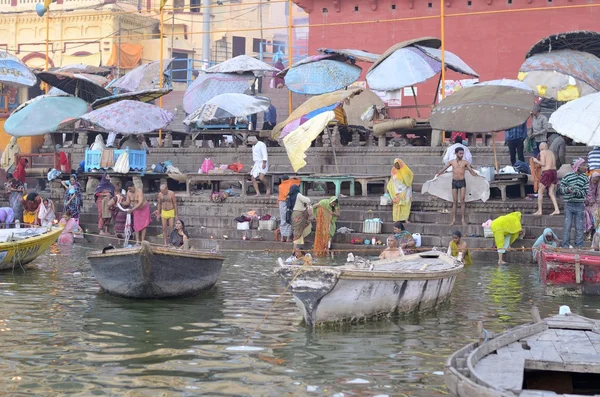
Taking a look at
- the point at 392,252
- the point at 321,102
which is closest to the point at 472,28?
the point at 321,102

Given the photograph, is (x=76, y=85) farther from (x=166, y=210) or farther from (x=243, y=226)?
(x=243, y=226)

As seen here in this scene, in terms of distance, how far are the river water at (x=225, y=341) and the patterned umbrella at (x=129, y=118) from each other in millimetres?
6539

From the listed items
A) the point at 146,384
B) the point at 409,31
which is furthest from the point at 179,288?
the point at 409,31

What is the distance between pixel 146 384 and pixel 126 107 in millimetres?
13508

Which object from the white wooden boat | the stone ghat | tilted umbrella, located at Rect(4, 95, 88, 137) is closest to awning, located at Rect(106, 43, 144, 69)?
tilted umbrella, located at Rect(4, 95, 88, 137)

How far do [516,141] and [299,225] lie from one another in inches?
191

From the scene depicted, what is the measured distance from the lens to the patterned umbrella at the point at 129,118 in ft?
67.7

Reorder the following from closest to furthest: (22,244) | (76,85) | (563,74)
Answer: (22,244) → (563,74) → (76,85)

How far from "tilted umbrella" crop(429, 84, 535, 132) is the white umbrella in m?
1.12

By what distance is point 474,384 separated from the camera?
650 centimetres

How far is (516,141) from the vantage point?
62.9ft

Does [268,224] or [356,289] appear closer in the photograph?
[356,289]

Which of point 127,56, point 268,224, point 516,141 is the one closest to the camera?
point 268,224

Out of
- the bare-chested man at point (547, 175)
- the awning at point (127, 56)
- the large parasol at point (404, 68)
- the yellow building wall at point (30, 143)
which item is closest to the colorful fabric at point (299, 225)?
the bare-chested man at point (547, 175)
